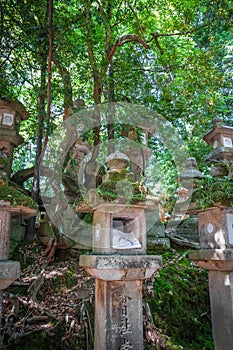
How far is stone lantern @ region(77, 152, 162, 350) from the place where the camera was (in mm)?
3254

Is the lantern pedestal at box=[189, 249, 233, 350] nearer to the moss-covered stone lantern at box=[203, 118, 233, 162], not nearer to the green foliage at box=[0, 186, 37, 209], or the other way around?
the moss-covered stone lantern at box=[203, 118, 233, 162]

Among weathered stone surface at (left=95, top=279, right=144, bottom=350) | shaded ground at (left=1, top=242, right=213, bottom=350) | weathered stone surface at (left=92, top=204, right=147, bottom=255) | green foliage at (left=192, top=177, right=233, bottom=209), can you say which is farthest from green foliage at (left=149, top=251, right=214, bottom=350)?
green foliage at (left=192, top=177, right=233, bottom=209)

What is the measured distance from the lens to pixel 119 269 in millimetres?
3240

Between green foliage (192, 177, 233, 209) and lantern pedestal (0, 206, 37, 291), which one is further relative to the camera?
green foliage (192, 177, 233, 209)

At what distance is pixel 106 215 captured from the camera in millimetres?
3514

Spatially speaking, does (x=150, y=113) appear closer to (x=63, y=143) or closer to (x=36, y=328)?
(x=63, y=143)

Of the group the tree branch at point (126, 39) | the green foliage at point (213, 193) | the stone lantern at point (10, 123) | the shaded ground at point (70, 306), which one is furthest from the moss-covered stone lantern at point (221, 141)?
the stone lantern at point (10, 123)

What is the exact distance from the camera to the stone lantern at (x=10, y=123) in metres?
5.67

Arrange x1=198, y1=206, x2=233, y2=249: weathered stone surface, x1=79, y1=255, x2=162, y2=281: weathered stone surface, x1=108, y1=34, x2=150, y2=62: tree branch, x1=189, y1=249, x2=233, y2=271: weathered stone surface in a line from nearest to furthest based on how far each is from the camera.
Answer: x1=79, y1=255, x2=162, y2=281: weathered stone surface
x1=189, y1=249, x2=233, y2=271: weathered stone surface
x1=198, y1=206, x2=233, y2=249: weathered stone surface
x1=108, y1=34, x2=150, y2=62: tree branch

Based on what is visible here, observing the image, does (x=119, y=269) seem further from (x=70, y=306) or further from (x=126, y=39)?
(x=126, y=39)

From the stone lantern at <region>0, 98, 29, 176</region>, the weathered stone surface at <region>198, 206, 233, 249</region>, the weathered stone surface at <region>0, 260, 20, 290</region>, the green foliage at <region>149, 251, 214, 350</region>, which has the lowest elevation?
the green foliage at <region>149, 251, 214, 350</region>

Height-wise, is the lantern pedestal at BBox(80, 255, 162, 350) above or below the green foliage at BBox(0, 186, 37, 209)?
below

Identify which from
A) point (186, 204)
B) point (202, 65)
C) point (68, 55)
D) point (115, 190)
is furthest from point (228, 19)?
point (115, 190)

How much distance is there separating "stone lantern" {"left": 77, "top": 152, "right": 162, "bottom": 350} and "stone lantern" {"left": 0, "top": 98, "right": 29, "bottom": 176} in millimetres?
3250
